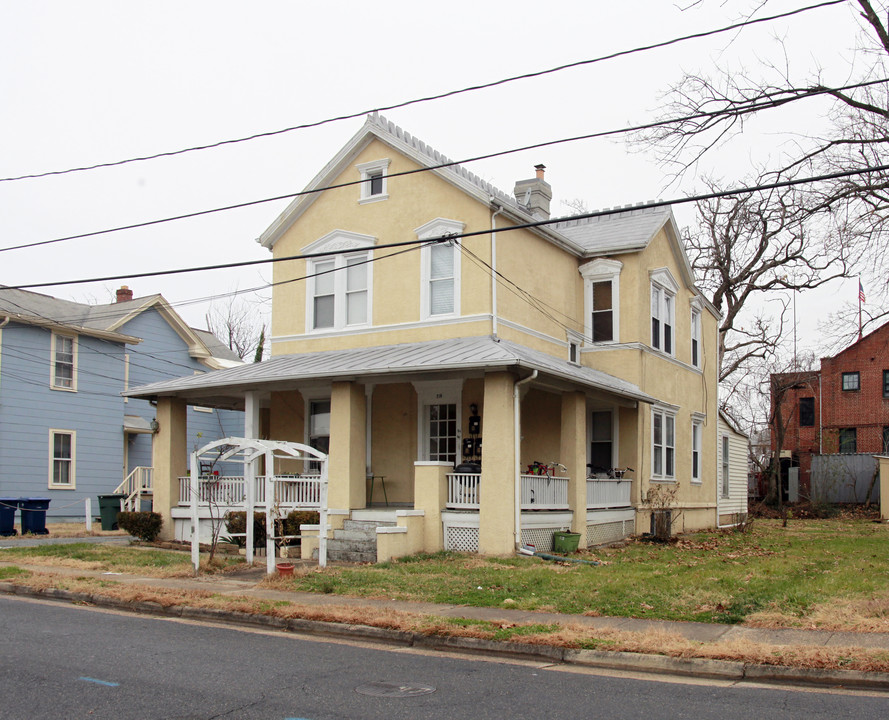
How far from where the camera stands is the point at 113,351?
31.0 metres

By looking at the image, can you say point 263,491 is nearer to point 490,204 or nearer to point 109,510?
point 109,510

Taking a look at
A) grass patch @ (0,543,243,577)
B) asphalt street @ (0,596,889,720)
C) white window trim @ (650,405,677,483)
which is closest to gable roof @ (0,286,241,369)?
grass patch @ (0,543,243,577)

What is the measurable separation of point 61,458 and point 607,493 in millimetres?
18372

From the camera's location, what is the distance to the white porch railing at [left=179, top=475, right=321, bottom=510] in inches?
745

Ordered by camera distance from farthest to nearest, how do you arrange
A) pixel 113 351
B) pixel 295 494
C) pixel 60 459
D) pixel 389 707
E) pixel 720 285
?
1. pixel 720 285
2. pixel 113 351
3. pixel 60 459
4. pixel 295 494
5. pixel 389 707

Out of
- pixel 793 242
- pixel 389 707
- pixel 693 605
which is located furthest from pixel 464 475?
pixel 793 242

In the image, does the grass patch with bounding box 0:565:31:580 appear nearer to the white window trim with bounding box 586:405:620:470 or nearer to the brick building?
the white window trim with bounding box 586:405:620:470

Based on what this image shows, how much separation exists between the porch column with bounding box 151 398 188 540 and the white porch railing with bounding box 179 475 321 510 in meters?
0.37

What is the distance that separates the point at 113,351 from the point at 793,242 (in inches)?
1041

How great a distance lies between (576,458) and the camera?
18469mm

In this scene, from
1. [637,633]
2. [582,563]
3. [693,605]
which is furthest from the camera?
[582,563]

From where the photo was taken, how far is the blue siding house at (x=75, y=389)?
27.8m

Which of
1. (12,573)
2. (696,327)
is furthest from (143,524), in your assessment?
(696,327)

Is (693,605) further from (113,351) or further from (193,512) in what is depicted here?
(113,351)
